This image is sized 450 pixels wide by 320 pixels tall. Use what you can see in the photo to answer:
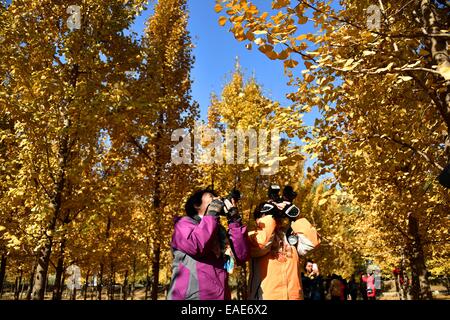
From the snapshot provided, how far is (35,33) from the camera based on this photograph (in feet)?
18.4

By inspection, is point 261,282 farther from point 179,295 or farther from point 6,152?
point 6,152

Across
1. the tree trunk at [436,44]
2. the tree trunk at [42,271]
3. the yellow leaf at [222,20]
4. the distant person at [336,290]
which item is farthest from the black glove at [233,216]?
the distant person at [336,290]

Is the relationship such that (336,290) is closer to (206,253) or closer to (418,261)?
(418,261)

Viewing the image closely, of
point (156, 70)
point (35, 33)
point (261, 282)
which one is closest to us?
point (261, 282)

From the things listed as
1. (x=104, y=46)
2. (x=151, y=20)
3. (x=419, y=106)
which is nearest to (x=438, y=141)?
(x=419, y=106)

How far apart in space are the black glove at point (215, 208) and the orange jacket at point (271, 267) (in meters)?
0.41

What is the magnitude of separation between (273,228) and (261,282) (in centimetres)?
45

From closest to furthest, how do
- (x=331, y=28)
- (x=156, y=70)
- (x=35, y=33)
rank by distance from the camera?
(x=331, y=28) → (x=35, y=33) → (x=156, y=70)

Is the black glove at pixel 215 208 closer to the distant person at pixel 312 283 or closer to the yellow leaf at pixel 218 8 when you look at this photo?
the distant person at pixel 312 283

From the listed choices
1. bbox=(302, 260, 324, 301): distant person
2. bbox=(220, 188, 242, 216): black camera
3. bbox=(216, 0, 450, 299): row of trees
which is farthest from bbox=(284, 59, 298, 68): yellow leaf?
bbox=(302, 260, 324, 301): distant person

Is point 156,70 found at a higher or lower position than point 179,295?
higher

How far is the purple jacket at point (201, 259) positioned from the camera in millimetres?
2361

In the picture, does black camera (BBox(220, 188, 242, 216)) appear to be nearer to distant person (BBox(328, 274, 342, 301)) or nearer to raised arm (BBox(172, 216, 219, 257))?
raised arm (BBox(172, 216, 219, 257))

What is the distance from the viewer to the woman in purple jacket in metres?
2.37
